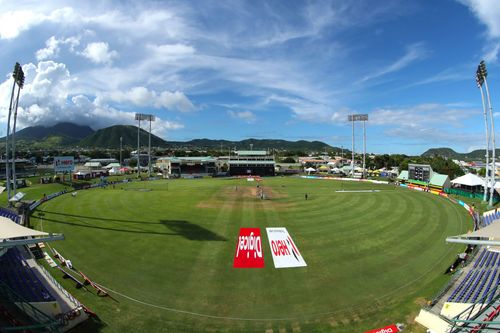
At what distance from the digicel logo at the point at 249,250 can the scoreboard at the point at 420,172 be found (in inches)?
2288

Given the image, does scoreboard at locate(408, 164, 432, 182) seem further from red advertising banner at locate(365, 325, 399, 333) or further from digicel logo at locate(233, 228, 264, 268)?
red advertising banner at locate(365, 325, 399, 333)

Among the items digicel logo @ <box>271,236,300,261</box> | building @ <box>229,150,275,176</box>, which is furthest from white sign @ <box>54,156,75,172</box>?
digicel logo @ <box>271,236,300,261</box>

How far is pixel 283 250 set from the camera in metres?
25.6

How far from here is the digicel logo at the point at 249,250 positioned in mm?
22992

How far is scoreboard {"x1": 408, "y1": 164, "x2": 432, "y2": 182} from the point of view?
69.5 m

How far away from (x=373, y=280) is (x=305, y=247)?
7.15 m

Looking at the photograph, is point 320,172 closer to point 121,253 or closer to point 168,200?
point 168,200

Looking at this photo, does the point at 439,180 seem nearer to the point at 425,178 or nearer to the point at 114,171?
the point at 425,178

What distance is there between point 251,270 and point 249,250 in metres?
3.76

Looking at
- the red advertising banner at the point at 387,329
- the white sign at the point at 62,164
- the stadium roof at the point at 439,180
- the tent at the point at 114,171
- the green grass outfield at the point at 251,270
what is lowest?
the red advertising banner at the point at 387,329

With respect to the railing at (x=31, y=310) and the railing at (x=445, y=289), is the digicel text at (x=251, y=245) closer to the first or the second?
the railing at (x=445, y=289)

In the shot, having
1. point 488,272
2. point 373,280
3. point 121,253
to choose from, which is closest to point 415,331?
point 373,280

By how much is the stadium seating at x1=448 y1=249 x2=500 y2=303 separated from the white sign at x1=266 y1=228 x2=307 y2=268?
33.6 feet

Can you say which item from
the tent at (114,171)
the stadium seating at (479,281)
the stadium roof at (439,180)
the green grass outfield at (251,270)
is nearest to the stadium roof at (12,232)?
the green grass outfield at (251,270)
